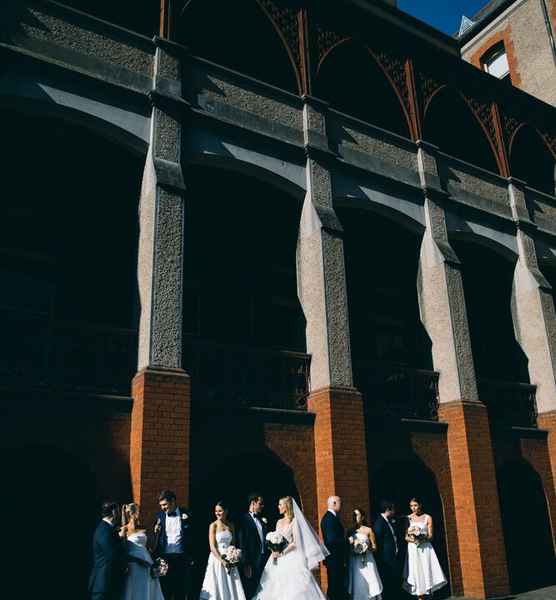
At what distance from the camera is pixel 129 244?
11.1 m

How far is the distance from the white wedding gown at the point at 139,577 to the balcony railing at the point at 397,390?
5.31 m

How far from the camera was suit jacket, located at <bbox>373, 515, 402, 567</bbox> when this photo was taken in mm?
9305

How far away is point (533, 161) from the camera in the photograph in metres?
18.1

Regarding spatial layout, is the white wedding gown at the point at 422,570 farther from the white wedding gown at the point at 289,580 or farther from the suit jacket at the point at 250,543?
the suit jacket at the point at 250,543

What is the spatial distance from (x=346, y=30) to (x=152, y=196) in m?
6.99

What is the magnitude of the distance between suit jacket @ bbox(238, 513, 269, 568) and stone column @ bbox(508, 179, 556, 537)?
796 cm

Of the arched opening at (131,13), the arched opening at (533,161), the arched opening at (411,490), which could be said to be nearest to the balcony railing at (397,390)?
the arched opening at (411,490)

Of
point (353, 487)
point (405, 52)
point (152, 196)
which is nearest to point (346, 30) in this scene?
point (405, 52)

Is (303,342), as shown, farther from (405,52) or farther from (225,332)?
(405,52)

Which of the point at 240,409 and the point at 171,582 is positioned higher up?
the point at 240,409

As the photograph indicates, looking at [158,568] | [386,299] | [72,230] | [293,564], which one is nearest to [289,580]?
[293,564]

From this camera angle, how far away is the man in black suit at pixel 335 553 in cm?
868

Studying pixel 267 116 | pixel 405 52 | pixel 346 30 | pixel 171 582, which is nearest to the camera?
pixel 171 582

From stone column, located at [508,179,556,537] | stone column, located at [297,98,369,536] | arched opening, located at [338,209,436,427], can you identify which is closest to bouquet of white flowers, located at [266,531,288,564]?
stone column, located at [297,98,369,536]
